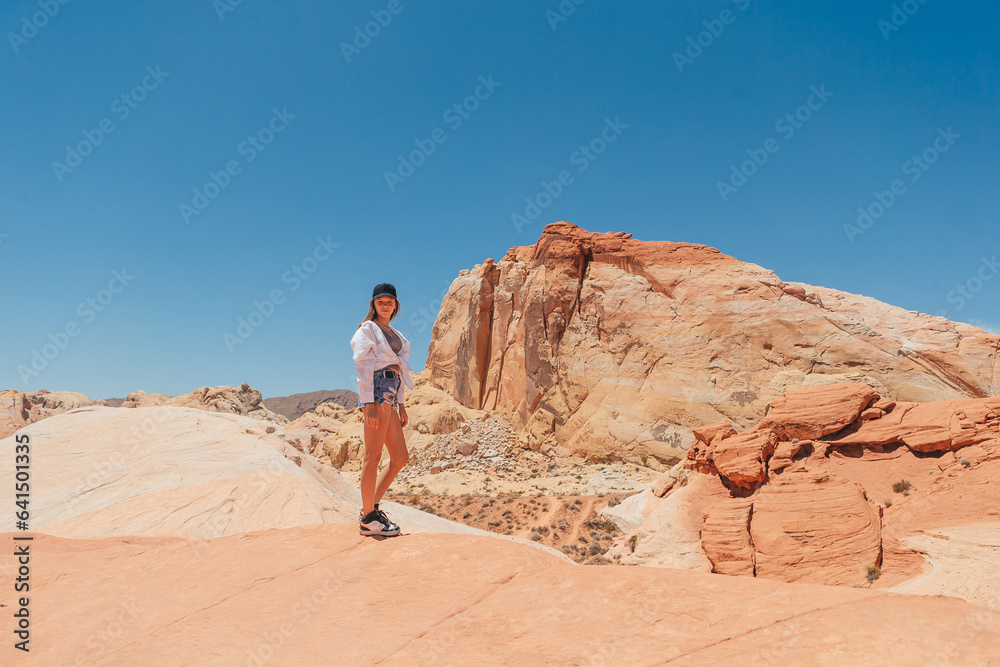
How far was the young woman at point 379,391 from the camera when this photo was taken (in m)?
4.83

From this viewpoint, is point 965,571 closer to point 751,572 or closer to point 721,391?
point 751,572

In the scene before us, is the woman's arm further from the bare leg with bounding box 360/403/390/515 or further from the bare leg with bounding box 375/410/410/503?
the bare leg with bounding box 375/410/410/503

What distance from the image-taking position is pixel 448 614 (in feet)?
9.97

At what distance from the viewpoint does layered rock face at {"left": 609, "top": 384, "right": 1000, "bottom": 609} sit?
8.27m

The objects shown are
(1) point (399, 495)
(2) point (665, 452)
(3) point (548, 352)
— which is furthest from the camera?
(3) point (548, 352)

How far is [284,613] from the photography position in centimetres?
329

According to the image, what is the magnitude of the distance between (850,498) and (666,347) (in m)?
23.2

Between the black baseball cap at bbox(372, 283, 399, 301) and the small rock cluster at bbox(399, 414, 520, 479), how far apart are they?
94.9ft

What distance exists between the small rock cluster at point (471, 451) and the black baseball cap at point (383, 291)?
94.9ft

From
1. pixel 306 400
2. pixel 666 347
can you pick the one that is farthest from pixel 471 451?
pixel 306 400

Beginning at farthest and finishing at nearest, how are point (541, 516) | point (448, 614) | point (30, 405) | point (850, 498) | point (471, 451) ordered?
point (471, 451) → point (30, 405) → point (541, 516) → point (850, 498) → point (448, 614)

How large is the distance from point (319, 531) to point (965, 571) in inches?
341

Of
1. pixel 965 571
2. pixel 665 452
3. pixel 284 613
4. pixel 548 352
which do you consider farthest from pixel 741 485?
pixel 548 352

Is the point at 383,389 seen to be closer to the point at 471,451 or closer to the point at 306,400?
the point at 471,451
